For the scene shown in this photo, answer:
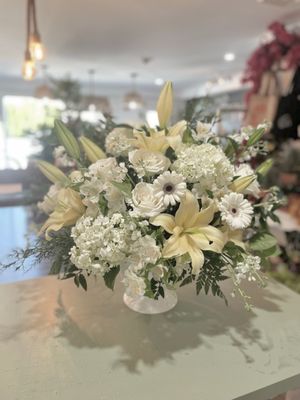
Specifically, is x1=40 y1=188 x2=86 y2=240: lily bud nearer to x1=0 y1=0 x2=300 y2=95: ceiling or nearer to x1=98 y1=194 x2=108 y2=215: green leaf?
x1=98 y1=194 x2=108 y2=215: green leaf

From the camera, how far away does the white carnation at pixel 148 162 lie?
66cm

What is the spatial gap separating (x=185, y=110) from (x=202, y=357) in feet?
2.08

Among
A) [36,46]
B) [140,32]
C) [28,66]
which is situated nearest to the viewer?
[36,46]

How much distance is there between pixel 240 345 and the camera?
0.68 metres

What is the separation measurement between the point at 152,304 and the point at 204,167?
342mm

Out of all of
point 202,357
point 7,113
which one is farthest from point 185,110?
point 7,113

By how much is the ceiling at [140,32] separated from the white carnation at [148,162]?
2.04m

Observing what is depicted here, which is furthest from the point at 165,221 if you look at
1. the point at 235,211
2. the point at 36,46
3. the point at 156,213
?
the point at 36,46

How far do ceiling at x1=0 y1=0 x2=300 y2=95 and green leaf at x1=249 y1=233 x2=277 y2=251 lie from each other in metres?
2.04

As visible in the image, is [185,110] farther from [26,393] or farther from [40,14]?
[40,14]

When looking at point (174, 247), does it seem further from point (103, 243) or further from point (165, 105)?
point (165, 105)

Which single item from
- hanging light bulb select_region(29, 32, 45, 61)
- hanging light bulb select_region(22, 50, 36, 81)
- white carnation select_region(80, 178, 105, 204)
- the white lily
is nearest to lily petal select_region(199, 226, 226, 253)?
the white lily

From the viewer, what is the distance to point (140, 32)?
3002 millimetres

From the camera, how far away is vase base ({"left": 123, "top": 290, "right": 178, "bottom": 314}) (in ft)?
2.55
